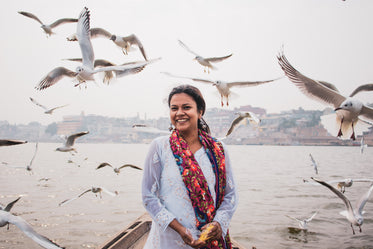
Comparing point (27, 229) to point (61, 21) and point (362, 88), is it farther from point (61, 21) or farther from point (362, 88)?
point (61, 21)

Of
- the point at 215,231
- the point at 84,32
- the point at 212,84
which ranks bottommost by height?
the point at 215,231

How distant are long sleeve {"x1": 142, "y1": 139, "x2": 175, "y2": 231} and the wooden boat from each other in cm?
296

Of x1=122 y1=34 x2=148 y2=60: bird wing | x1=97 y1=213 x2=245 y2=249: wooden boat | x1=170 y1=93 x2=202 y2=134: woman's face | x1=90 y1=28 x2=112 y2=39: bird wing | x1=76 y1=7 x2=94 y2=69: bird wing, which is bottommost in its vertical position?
x1=97 y1=213 x2=245 y2=249: wooden boat

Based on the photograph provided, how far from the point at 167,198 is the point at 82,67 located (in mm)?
3933

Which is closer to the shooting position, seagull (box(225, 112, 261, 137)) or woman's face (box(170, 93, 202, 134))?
woman's face (box(170, 93, 202, 134))

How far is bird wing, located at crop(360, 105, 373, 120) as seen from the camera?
3490 millimetres

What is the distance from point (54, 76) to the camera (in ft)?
18.2

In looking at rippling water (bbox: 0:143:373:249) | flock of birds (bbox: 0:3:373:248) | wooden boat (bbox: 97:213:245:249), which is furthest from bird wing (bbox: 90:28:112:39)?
rippling water (bbox: 0:143:373:249)

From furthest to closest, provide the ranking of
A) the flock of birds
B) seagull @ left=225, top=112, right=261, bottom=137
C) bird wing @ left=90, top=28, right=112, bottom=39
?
bird wing @ left=90, top=28, right=112, bottom=39 → seagull @ left=225, top=112, right=261, bottom=137 → the flock of birds

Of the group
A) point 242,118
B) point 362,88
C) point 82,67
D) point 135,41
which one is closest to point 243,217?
point 242,118

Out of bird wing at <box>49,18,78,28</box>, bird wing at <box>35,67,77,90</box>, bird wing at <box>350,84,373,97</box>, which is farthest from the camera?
bird wing at <box>49,18,78,28</box>

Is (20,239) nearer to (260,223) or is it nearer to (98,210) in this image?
(98,210)

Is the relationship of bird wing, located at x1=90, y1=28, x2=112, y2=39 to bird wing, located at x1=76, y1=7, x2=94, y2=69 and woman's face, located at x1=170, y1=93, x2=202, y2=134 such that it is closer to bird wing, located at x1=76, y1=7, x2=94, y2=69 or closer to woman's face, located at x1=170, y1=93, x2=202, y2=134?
bird wing, located at x1=76, y1=7, x2=94, y2=69

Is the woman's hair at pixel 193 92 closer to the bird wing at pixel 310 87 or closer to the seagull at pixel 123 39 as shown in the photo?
the bird wing at pixel 310 87
